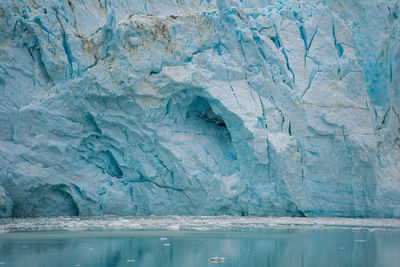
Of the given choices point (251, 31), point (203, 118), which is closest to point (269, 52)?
point (251, 31)

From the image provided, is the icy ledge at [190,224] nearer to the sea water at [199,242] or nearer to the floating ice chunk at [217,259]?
the sea water at [199,242]

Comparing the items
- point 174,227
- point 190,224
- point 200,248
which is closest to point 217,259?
point 200,248

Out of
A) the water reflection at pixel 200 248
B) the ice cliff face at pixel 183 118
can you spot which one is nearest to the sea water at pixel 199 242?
the water reflection at pixel 200 248

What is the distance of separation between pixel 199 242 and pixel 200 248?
0.62 metres

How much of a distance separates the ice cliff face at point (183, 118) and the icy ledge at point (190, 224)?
29.1 inches

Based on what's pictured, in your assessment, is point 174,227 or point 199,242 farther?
point 174,227

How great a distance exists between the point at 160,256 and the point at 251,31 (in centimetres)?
752

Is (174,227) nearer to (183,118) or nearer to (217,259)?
(183,118)

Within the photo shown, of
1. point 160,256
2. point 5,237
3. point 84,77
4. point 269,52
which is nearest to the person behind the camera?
point 160,256

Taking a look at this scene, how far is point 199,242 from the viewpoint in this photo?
7324mm

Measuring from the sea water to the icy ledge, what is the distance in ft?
0.05

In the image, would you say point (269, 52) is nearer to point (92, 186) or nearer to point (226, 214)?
point (226, 214)

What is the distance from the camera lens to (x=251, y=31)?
489 inches

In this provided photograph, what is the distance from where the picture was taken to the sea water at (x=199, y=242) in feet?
18.8
